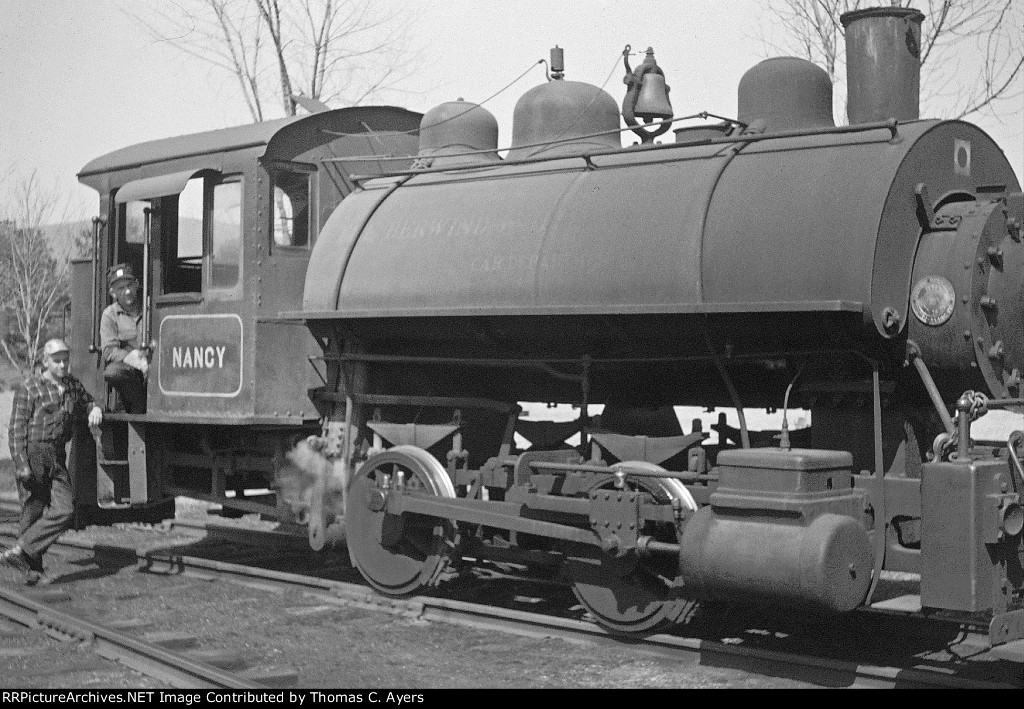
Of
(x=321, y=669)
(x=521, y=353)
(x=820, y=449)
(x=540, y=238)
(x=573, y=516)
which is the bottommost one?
(x=321, y=669)

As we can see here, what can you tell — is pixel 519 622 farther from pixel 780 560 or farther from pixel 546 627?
pixel 780 560

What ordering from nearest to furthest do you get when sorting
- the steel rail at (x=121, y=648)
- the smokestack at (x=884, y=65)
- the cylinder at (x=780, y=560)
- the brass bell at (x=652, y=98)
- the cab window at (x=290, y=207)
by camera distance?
the cylinder at (x=780, y=560) → the steel rail at (x=121, y=648) → the smokestack at (x=884, y=65) → the brass bell at (x=652, y=98) → the cab window at (x=290, y=207)

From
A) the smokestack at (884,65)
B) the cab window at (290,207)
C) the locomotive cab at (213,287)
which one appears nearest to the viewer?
the smokestack at (884,65)

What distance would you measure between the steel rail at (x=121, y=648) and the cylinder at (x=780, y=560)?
7.41 ft

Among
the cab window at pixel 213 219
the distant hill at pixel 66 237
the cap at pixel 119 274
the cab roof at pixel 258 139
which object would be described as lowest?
the cap at pixel 119 274

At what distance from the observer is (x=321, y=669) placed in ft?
20.6

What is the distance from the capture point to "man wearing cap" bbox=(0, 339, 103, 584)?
28.9ft

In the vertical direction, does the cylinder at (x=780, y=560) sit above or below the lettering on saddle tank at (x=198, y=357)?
below

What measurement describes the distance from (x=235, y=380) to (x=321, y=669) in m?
2.84

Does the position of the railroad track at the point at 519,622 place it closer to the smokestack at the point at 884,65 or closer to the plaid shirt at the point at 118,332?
the plaid shirt at the point at 118,332

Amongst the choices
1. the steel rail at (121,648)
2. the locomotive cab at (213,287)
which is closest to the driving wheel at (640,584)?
the steel rail at (121,648)

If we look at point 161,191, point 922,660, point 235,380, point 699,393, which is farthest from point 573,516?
point 161,191

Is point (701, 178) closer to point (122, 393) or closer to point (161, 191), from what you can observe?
point (161, 191)

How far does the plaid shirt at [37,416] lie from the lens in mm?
8820
